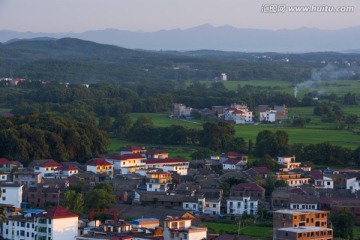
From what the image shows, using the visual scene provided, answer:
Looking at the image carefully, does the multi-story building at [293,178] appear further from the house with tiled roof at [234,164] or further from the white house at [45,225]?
the white house at [45,225]

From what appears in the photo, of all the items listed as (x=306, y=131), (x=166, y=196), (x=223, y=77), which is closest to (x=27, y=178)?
(x=166, y=196)

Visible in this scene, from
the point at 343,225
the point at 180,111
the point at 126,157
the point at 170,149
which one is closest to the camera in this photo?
the point at 343,225

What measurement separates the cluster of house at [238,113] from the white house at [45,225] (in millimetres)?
18734

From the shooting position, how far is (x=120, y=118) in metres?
28.0

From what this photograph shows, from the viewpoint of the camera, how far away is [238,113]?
32.2 m

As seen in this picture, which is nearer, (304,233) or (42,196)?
(304,233)

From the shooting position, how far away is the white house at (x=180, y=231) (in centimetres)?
1257

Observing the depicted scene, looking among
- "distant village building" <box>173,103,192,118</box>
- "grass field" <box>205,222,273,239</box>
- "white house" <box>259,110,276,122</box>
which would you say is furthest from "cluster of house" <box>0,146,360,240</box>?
"distant village building" <box>173,103,192,118</box>

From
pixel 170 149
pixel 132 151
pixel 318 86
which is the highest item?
pixel 318 86

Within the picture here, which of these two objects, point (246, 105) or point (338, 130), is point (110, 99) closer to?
point (246, 105)

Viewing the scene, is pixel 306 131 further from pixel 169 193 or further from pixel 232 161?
pixel 169 193

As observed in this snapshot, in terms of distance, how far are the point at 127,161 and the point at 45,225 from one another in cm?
749

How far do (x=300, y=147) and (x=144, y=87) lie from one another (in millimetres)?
22438

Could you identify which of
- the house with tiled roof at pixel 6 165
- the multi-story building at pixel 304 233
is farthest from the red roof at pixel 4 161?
the multi-story building at pixel 304 233
